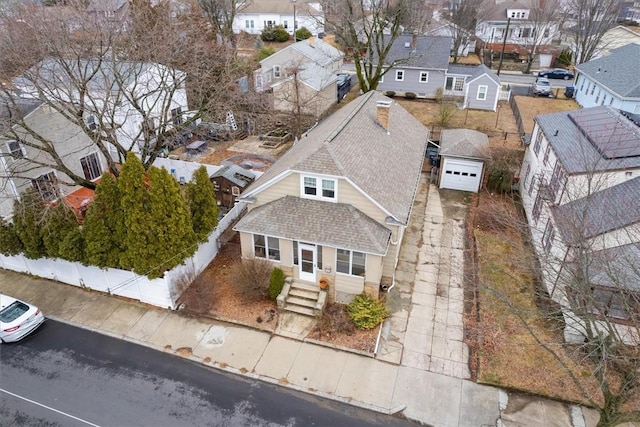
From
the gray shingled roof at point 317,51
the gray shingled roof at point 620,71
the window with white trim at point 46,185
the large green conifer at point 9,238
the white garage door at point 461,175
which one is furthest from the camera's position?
the gray shingled roof at point 317,51

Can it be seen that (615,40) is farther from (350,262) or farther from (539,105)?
(350,262)

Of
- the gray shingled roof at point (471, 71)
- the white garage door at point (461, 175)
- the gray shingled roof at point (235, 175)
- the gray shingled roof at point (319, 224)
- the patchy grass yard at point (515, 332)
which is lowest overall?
the patchy grass yard at point (515, 332)

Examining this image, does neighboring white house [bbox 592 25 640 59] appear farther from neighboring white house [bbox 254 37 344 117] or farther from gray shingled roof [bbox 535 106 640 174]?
gray shingled roof [bbox 535 106 640 174]

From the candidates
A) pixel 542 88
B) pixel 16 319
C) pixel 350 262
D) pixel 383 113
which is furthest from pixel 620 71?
pixel 16 319

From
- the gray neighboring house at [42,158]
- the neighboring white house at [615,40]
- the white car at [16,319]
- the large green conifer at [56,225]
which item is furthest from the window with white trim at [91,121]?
the neighboring white house at [615,40]

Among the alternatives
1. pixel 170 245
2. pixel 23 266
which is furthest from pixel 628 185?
pixel 23 266

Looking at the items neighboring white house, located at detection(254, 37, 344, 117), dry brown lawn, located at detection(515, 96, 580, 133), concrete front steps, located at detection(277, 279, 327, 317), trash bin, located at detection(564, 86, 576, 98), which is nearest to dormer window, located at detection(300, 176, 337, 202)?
concrete front steps, located at detection(277, 279, 327, 317)

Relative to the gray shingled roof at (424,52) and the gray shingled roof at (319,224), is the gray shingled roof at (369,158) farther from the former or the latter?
the gray shingled roof at (424,52)
